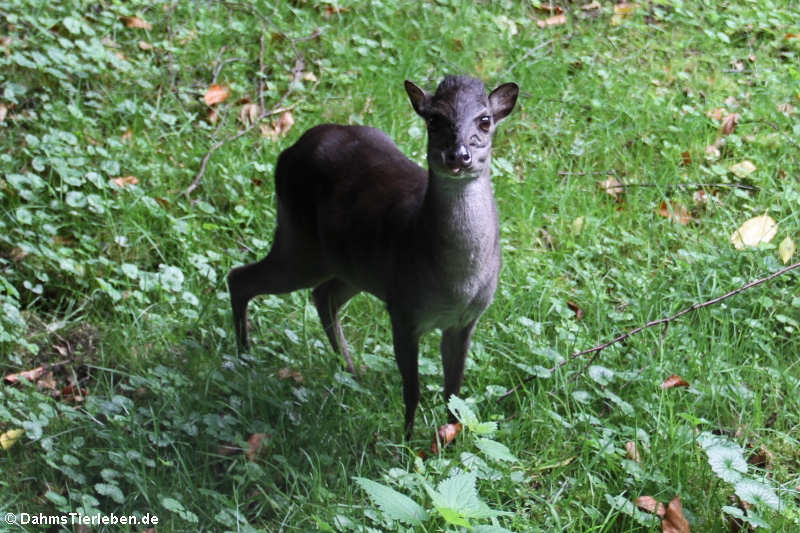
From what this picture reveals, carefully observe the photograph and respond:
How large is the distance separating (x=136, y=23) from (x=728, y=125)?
3692mm

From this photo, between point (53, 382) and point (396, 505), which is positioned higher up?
point (396, 505)

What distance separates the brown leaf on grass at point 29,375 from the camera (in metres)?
4.42

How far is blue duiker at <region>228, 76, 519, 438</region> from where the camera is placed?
11.8 ft

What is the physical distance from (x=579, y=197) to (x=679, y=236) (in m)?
0.56

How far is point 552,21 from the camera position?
7.09 metres

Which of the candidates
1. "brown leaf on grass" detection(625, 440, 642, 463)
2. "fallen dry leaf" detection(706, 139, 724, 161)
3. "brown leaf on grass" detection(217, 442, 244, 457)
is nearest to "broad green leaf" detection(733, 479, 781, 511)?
"brown leaf on grass" detection(625, 440, 642, 463)

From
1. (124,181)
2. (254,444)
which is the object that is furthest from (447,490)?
(124,181)

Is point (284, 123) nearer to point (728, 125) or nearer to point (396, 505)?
point (728, 125)

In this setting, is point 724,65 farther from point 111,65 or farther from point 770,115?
point 111,65

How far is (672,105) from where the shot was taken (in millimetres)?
6258

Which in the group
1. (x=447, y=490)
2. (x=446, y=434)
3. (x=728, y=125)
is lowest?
(x=446, y=434)

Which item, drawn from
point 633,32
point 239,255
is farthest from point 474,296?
point 633,32

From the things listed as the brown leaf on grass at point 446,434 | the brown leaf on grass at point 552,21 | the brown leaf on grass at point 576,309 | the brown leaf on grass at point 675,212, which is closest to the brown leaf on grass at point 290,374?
the brown leaf on grass at point 446,434

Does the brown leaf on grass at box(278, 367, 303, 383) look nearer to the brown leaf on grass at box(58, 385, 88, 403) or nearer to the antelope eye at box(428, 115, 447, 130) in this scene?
the brown leaf on grass at box(58, 385, 88, 403)
